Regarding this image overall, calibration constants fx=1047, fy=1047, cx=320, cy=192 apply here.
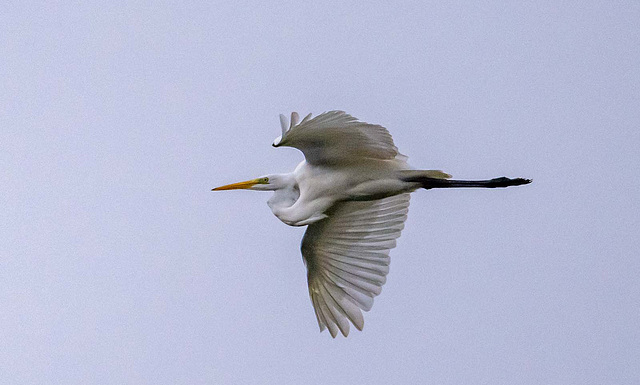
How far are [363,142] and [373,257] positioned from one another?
1.30 meters

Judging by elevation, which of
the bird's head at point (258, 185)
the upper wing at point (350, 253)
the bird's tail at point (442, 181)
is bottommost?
the upper wing at point (350, 253)

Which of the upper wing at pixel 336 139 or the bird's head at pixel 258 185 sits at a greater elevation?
the upper wing at pixel 336 139

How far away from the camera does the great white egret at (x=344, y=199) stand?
7492 mm

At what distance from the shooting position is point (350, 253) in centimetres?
859

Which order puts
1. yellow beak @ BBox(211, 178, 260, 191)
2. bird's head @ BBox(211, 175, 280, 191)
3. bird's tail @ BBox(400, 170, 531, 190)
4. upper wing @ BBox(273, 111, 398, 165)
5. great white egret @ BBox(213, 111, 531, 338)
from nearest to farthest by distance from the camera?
upper wing @ BBox(273, 111, 398, 165)
great white egret @ BBox(213, 111, 531, 338)
bird's tail @ BBox(400, 170, 531, 190)
bird's head @ BBox(211, 175, 280, 191)
yellow beak @ BBox(211, 178, 260, 191)

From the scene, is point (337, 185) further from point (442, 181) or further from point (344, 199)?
point (442, 181)

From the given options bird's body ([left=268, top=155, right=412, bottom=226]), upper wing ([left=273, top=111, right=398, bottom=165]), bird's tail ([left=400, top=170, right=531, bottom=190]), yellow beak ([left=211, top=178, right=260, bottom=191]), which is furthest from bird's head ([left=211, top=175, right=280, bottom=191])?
bird's tail ([left=400, top=170, right=531, bottom=190])

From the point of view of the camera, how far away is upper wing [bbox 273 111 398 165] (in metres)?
7.05

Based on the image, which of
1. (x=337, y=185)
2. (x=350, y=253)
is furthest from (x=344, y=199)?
(x=350, y=253)

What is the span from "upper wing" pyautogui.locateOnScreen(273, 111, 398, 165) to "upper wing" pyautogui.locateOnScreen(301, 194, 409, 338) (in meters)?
0.73

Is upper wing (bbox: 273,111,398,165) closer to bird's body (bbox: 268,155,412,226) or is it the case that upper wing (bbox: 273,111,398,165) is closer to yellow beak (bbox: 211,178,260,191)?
bird's body (bbox: 268,155,412,226)

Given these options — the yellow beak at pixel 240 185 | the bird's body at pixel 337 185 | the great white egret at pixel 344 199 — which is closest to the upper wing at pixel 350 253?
the great white egret at pixel 344 199

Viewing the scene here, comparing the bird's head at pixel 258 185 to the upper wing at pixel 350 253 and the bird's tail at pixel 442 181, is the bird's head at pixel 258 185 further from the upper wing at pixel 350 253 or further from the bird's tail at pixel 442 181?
the bird's tail at pixel 442 181

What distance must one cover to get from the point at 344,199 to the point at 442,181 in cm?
77
